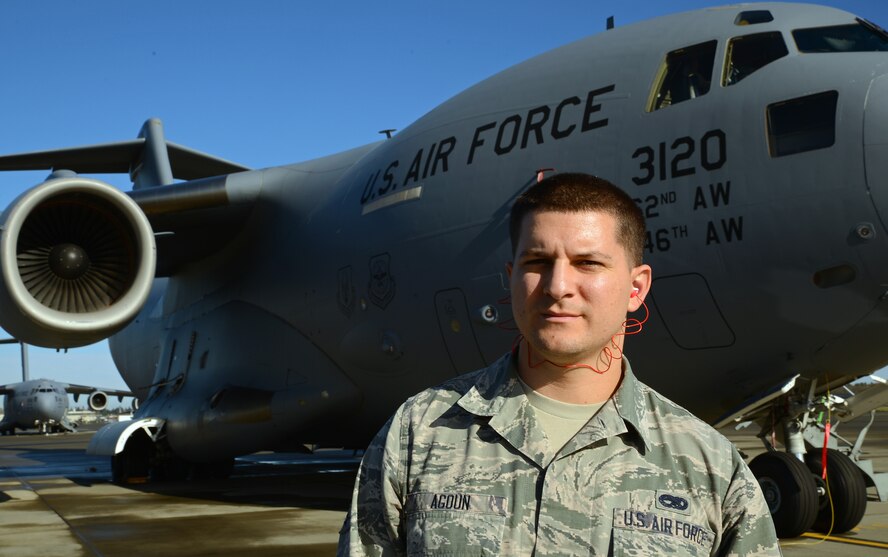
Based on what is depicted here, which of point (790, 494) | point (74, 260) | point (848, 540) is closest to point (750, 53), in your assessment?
point (790, 494)

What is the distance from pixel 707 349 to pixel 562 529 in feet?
15.5

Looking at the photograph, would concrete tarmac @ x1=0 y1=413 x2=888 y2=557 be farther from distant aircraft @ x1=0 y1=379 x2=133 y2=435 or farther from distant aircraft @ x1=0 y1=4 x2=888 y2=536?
distant aircraft @ x1=0 y1=379 x2=133 y2=435

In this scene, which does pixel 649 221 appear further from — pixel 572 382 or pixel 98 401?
pixel 98 401

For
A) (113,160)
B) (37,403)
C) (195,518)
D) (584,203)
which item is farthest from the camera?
(37,403)

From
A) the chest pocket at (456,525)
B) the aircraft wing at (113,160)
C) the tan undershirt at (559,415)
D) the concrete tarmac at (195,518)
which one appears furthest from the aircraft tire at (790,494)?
the aircraft wing at (113,160)

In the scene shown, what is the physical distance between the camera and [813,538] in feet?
20.5

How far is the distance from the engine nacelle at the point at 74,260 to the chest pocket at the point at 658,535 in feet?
26.4

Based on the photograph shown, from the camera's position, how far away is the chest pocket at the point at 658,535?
1.58 m

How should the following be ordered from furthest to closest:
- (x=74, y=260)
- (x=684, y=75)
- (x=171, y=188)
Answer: (x=171, y=188), (x=74, y=260), (x=684, y=75)

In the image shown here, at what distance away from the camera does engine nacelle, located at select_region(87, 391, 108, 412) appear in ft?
139

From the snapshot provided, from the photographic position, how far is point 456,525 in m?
1.63

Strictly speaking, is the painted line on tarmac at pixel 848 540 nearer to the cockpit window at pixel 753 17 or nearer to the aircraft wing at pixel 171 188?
the cockpit window at pixel 753 17

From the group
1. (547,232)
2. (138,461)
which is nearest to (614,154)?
(547,232)

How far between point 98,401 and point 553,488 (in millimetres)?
44790
